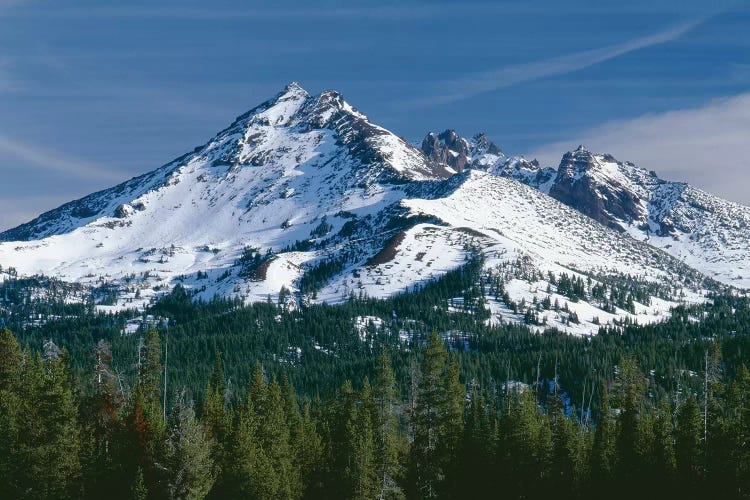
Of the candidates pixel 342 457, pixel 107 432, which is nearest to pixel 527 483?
pixel 342 457

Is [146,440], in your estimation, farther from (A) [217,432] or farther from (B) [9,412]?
(B) [9,412]

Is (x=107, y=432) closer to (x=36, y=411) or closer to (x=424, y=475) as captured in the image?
(x=36, y=411)

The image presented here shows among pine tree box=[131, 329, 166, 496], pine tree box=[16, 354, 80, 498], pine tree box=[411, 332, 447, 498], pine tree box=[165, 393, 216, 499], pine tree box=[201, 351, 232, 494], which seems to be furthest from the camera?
pine tree box=[411, 332, 447, 498]

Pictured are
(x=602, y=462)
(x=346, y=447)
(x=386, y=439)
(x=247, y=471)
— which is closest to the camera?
(x=247, y=471)

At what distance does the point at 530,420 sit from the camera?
244 ft

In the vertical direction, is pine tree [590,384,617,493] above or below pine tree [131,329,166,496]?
below

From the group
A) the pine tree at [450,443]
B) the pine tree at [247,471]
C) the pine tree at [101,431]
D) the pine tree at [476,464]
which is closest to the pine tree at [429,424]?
the pine tree at [450,443]

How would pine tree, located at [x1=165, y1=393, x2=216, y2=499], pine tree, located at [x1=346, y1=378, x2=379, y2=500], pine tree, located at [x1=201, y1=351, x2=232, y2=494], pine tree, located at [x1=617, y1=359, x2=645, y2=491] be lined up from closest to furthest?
pine tree, located at [x1=165, y1=393, x2=216, y2=499], pine tree, located at [x1=201, y1=351, x2=232, y2=494], pine tree, located at [x1=346, y1=378, x2=379, y2=500], pine tree, located at [x1=617, y1=359, x2=645, y2=491]

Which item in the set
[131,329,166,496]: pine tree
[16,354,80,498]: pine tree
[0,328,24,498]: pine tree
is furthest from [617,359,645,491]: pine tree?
[0,328,24,498]: pine tree

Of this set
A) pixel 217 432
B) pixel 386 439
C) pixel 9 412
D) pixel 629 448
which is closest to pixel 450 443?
pixel 386 439

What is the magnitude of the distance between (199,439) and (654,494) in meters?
38.8

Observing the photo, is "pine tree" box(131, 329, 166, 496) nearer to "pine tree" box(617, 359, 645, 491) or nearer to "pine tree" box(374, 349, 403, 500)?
"pine tree" box(374, 349, 403, 500)

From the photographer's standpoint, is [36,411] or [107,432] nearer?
[36,411]

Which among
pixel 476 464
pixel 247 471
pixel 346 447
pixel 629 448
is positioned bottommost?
pixel 476 464
